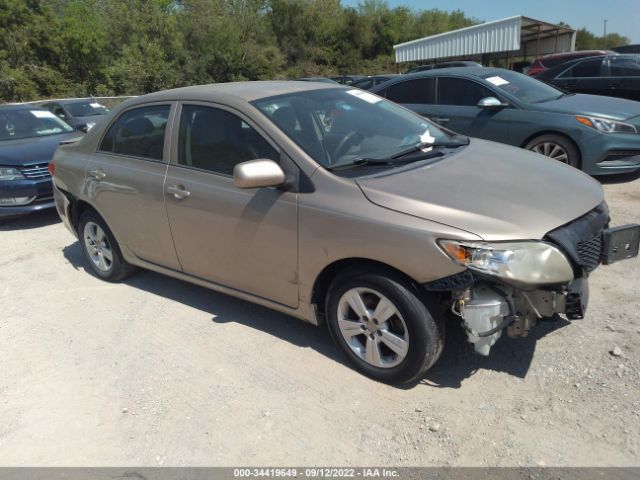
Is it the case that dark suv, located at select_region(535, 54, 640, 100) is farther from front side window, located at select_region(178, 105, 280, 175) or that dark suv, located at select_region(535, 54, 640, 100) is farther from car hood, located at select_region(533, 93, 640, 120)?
front side window, located at select_region(178, 105, 280, 175)

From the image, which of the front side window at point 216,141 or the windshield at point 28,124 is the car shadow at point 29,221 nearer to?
the windshield at point 28,124

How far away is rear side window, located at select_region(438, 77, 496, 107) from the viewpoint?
7.39m

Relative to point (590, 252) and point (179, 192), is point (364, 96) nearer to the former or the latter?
point (179, 192)

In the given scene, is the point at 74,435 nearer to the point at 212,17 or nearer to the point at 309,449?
the point at 309,449

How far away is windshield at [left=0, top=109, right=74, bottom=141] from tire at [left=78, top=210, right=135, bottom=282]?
4.13m

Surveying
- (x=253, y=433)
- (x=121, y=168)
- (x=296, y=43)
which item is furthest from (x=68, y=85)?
(x=253, y=433)

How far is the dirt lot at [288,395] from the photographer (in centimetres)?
275

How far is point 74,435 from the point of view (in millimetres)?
3072

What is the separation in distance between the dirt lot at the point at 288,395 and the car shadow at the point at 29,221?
3364 millimetres

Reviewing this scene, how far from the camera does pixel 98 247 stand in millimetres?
5059

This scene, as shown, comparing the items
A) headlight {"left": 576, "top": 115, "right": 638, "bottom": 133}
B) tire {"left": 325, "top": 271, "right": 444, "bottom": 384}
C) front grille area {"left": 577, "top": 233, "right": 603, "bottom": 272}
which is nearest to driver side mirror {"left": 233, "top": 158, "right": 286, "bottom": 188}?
tire {"left": 325, "top": 271, "right": 444, "bottom": 384}

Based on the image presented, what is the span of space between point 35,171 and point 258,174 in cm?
528

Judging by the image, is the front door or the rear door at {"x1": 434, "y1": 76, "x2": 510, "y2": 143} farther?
the rear door at {"x1": 434, "y1": 76, "x2": 510, "y2": 143}

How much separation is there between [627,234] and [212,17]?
142ft
